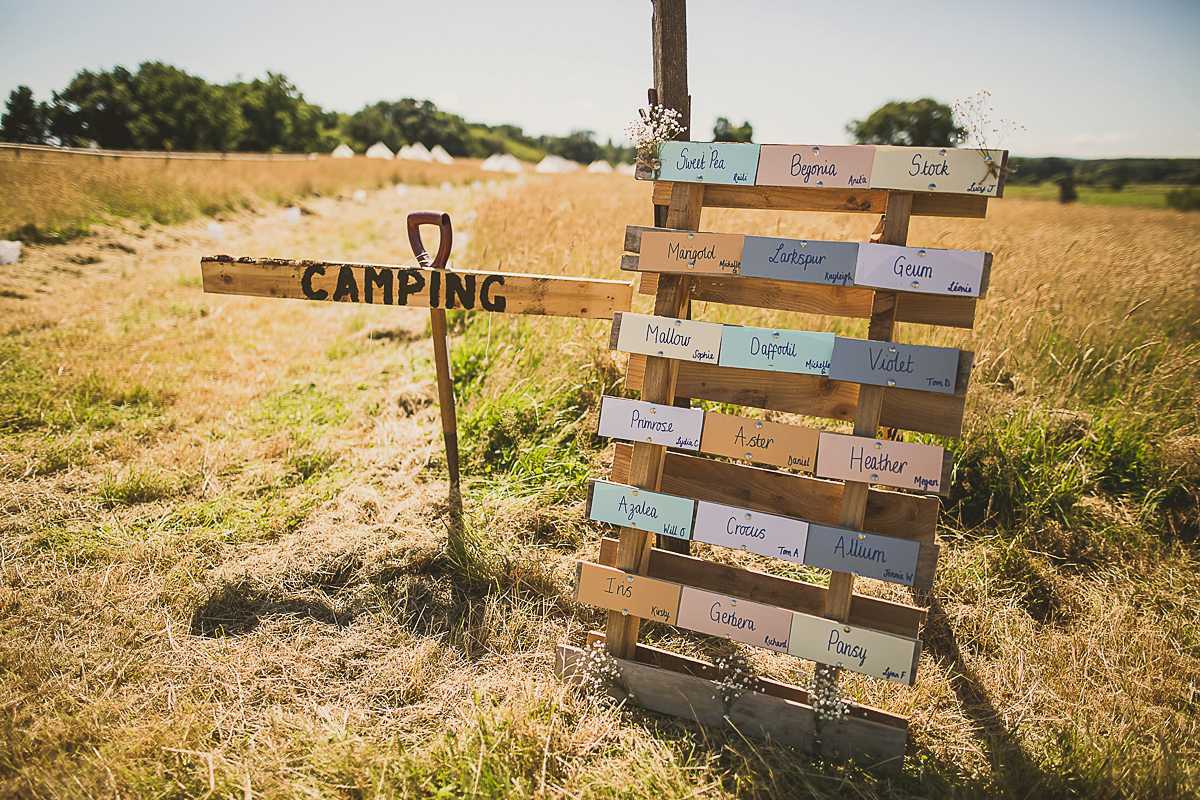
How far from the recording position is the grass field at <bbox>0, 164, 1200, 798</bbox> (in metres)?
1.87

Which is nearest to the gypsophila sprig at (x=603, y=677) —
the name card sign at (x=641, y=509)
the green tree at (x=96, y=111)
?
the name card sign at (x=641, y=509)

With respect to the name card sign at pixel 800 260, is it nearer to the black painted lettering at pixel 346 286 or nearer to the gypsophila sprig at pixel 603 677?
the gypsophila sprig at pixel 603 677

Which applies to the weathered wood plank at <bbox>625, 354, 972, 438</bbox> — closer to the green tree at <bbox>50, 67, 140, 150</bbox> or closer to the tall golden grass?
the tall golden grass

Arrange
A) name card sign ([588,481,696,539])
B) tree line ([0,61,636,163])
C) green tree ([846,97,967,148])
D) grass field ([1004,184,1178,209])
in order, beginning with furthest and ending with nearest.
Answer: green tree ([846,97,967,148]), tree line ([0,61,636,163]), grass field ([1004,184,1178,209]), name card sign ([588,481,696,539])

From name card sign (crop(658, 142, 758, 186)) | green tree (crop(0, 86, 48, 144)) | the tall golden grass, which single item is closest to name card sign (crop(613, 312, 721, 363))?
name card sign (crop(658, 142, 758, 186))

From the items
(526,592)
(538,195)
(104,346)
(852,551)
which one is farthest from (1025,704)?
(538,195)

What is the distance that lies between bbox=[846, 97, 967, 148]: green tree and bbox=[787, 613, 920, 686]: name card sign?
118ft

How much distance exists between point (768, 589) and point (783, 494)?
372 mm

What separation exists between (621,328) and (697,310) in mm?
2721

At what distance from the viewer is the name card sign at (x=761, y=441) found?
195 centimetres

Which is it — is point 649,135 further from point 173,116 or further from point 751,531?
point 173,116

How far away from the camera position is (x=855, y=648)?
1.89 metres

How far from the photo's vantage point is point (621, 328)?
208 cm

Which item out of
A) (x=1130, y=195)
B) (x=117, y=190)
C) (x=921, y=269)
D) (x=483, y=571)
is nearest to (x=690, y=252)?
(x=921, y=269)
